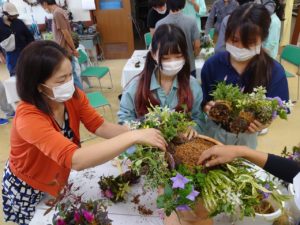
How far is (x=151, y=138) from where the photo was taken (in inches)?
39.6

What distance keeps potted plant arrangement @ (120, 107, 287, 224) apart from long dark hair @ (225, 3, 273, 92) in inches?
26.3

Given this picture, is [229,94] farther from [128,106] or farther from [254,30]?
[128,106]

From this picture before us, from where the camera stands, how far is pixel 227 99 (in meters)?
1.29

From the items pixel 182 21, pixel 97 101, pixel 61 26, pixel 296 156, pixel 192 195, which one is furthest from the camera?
pixel 61 26

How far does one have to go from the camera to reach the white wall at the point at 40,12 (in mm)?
5539

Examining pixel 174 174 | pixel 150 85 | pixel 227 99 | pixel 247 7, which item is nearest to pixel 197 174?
pixel 174 174

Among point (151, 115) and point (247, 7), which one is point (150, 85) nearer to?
point (151, 115)

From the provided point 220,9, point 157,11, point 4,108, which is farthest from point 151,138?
point 4,108

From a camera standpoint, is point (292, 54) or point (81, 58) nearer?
point (292, 54)

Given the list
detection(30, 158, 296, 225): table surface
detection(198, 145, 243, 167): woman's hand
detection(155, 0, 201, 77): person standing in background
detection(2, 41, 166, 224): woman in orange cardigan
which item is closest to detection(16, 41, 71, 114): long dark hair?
detection(2, 41, 166, 224): woman in orange cardigan

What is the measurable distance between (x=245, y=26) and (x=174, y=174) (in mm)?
929

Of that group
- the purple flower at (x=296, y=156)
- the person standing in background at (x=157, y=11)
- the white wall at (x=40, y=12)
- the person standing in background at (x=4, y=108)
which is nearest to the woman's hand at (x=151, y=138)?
the purple flower at (x=296, y=156)

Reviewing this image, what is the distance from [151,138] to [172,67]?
1.98ft

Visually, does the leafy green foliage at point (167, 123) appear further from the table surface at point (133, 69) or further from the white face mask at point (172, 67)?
the table surface at point (133, 69)
